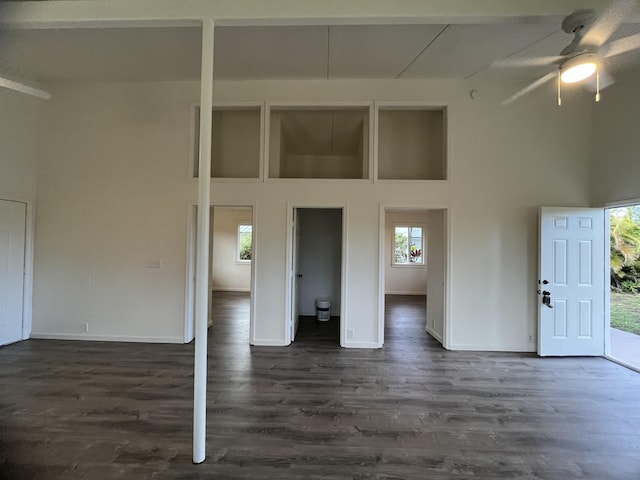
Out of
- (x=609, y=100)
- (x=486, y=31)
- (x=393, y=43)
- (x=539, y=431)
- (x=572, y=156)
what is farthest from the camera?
(x=572, y=156)

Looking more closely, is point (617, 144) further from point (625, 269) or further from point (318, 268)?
point (318, 268)

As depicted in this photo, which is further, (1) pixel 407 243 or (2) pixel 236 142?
(1) pixel 407 243

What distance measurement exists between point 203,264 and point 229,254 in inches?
314

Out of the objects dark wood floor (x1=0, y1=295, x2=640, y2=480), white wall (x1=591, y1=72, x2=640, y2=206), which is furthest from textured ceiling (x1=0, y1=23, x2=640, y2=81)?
dark wood floor (x1=0, y1=295, x2=640, y2=480)

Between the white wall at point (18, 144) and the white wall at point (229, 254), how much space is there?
531 centimetres

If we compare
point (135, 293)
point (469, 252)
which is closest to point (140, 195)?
point (135, 293)

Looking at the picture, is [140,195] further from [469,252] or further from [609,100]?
[609,100]

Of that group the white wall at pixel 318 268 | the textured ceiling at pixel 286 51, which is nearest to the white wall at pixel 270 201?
the textured ceiling at pixel 286 51

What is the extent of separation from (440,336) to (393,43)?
13.2ft

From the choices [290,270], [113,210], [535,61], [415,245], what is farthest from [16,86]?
[415,245]

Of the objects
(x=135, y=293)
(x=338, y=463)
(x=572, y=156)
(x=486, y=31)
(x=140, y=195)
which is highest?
(x=486, y=31)

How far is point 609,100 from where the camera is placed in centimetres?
394

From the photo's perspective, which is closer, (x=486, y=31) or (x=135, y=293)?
(x=486, y=31)

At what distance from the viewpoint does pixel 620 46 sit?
213cm
